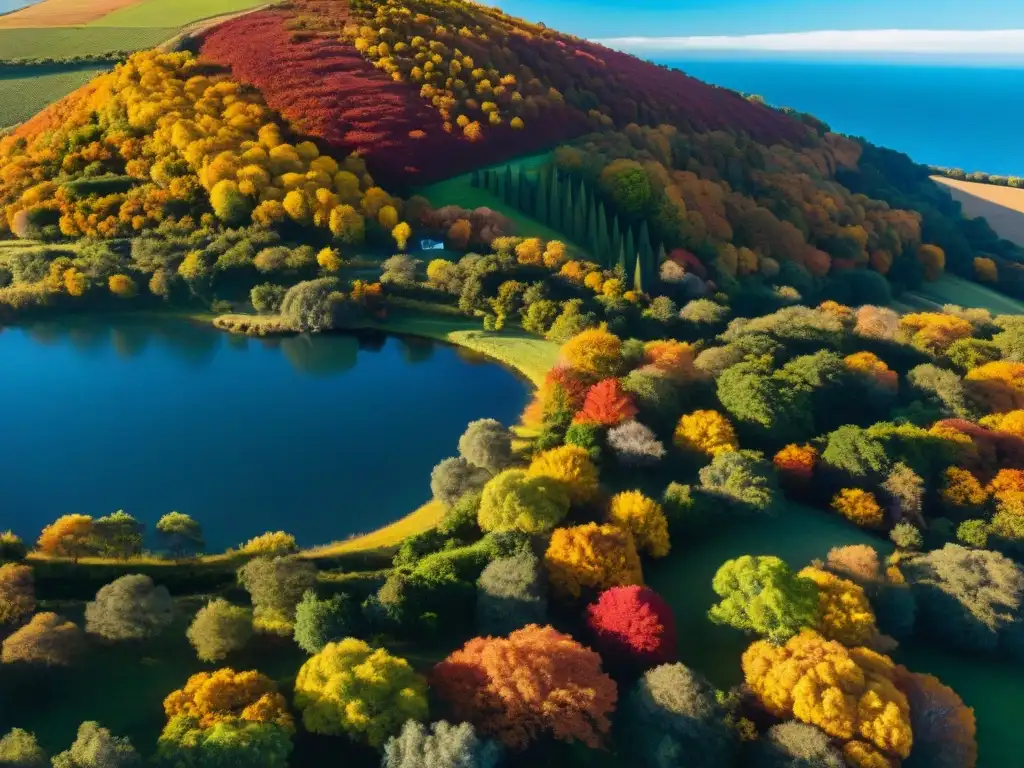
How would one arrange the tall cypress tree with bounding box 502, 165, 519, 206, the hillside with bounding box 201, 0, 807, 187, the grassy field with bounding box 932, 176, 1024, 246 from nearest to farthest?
the tall cypress tree with bounding box 502, 165, 519, 206 → the hillside with bounding box 201, 0, 807, 187 → the grassy field with bounding box 932, 176, 1024, 246

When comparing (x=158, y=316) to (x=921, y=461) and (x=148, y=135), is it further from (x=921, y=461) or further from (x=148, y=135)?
(x=921, y=461)

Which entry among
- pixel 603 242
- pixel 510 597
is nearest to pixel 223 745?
pixel 510 597

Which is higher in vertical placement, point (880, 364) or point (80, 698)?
point (880, 364)

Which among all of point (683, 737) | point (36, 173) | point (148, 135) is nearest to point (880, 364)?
point (683, 737)

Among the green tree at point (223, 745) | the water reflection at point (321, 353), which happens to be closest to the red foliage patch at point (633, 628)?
the green tree at point (223, 745)

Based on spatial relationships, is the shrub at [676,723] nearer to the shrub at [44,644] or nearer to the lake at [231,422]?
the lake at [231,422]

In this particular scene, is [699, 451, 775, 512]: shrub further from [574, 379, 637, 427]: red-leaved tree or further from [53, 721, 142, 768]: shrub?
[53, 721, 142, 768]: shrub

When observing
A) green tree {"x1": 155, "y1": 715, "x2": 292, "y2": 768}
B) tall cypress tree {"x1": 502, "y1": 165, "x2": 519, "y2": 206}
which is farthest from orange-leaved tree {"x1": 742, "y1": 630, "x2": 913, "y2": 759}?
tall cypress tree {"x1": 502, "y1": 165, "x2": 519, "y2": 206}
